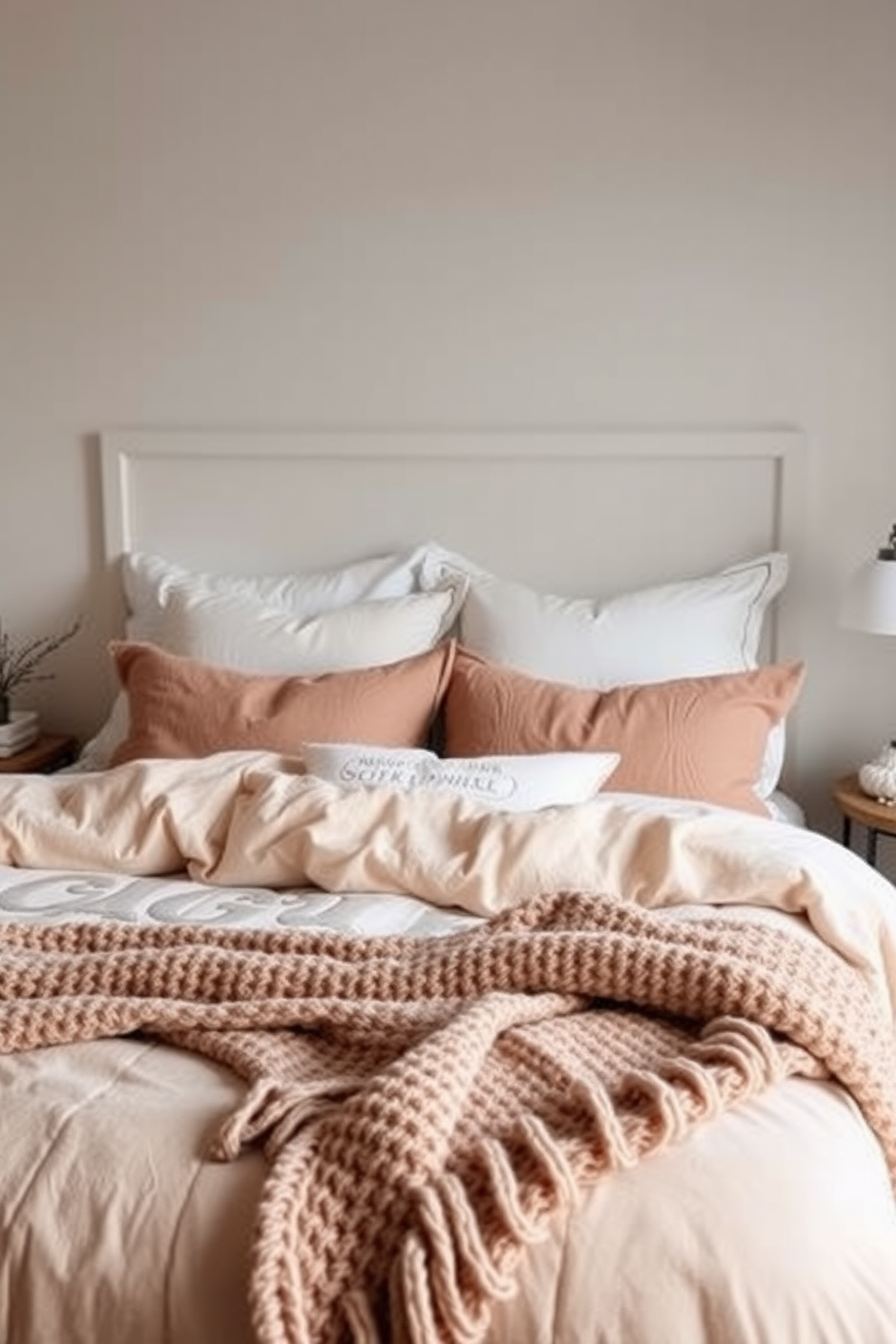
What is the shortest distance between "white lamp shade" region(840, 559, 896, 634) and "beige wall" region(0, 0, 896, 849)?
23cm

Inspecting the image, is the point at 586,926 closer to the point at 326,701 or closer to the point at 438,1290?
the point at 438,1290

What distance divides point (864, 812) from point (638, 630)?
1.75 ft

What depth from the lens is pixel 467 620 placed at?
8.58 ft

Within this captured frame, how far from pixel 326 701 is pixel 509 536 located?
0.63 meters

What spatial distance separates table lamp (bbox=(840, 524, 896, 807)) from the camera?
2365 millimetres

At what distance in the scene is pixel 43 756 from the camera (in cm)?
289

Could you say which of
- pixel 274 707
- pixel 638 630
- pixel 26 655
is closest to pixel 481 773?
pixel 274 707

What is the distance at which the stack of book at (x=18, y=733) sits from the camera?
2.85 meters

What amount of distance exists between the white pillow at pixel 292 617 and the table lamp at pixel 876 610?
0.75 m

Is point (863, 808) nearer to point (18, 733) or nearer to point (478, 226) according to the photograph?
point (478, 226)

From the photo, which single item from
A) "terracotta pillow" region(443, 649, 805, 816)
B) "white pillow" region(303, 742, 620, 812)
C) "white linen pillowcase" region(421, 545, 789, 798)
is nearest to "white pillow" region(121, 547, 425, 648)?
"white linen pillowcase" region(421, 545, 789, 798)

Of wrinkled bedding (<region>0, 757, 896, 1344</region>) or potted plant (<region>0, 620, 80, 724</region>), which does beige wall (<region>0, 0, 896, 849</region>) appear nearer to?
potted plant (<region>0, 620, 80, 724</region>)

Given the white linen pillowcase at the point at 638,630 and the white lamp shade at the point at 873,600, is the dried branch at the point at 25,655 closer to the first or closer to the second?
the white linen pillowcase at the point at 638,630

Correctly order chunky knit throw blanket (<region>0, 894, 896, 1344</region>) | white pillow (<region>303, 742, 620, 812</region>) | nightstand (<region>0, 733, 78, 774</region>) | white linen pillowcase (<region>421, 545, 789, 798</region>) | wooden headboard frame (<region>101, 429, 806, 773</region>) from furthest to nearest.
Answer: nightstand (<region>0, 733, 78, 774</region>) → wooden headboard frame (<region>101, 429, 806, 773</region>) → white linen pillowcase (<region>421, 545, 789, 798</region>) → white pillow (<region>303, 742, 620, 812</region>) → chunky knit throw blanket (<region>0, 894, 896, 1344</region>)
